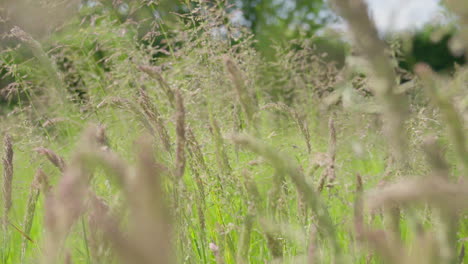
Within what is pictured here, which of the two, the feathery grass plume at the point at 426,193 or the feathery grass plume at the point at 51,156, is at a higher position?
the feathery grass plume at the point at 51,156

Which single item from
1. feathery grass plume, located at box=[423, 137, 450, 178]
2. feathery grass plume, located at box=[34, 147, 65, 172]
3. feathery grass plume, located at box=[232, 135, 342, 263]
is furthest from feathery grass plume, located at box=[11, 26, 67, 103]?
feathery grass plume, located at box=[423, 137, 450, 178]

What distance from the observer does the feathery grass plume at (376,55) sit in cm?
31

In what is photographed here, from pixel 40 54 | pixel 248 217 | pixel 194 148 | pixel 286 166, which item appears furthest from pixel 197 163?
pixel 40 54

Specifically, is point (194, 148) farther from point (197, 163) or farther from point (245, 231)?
point (245, 231)

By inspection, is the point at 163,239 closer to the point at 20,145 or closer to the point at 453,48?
the point at 453,48

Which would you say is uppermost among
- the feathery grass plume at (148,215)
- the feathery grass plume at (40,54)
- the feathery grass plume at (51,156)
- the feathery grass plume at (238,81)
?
the feathery grass plume at (40,54)

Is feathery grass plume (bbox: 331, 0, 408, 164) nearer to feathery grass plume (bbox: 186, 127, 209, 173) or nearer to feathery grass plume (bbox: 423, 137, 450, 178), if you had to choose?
feathery grass plume (bbox: 423, 137, 450, 178)

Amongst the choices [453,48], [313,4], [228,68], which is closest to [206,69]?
[228,68]

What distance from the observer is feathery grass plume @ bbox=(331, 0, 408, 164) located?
31 cm

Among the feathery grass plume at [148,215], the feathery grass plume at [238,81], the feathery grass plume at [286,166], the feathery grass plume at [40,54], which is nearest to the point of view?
the feathery grass plume at [148,215]

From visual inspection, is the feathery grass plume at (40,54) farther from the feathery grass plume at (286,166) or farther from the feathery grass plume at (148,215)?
the feathery grass plume at (148,215)

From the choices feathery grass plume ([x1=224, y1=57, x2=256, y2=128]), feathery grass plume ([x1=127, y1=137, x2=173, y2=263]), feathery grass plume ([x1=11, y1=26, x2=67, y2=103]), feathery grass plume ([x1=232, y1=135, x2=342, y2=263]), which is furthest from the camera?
feathery grass plume ([x1=11, y1=26, x2=67, y2=103])

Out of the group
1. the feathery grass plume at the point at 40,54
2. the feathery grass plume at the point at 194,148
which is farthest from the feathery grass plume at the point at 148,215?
the feathery grass plume at the point at 40,54

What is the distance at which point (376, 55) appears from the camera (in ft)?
1.05
